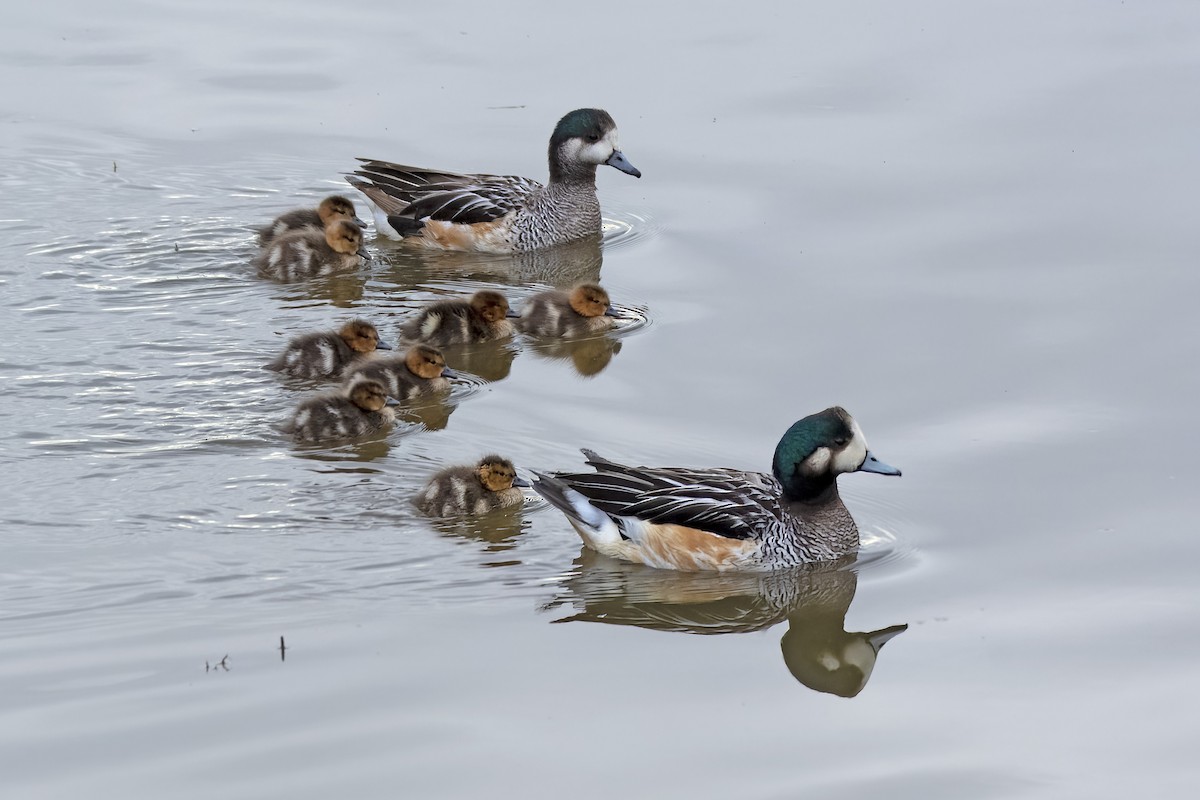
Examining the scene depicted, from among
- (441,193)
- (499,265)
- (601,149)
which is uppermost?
(601,149)

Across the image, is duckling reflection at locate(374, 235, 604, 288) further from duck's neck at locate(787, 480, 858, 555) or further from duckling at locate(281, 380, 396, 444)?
duck's neck at locate(787, 480, 858, 555)

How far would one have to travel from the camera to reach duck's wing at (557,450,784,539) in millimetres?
6871

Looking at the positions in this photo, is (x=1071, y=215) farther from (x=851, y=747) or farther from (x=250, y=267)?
(x=851, y=747)

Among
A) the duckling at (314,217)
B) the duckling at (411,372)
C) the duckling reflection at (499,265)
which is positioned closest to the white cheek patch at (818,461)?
the duckling at (411,372)

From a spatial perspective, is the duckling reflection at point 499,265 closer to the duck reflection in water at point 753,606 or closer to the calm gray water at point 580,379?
the calm gray water at point 580,379

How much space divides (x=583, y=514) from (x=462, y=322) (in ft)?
8.39

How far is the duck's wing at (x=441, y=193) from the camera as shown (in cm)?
1084

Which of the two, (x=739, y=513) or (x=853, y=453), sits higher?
(x=853, y=453)

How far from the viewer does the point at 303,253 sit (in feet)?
32.6

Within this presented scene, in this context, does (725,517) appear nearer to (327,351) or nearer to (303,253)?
(327,351)

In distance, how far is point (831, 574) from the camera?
22.6 ft

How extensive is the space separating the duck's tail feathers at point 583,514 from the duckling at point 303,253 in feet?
11.3

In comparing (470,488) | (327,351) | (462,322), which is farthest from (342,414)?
(462,322)

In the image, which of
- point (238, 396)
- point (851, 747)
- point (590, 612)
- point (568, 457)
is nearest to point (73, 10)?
point (238, 396)
